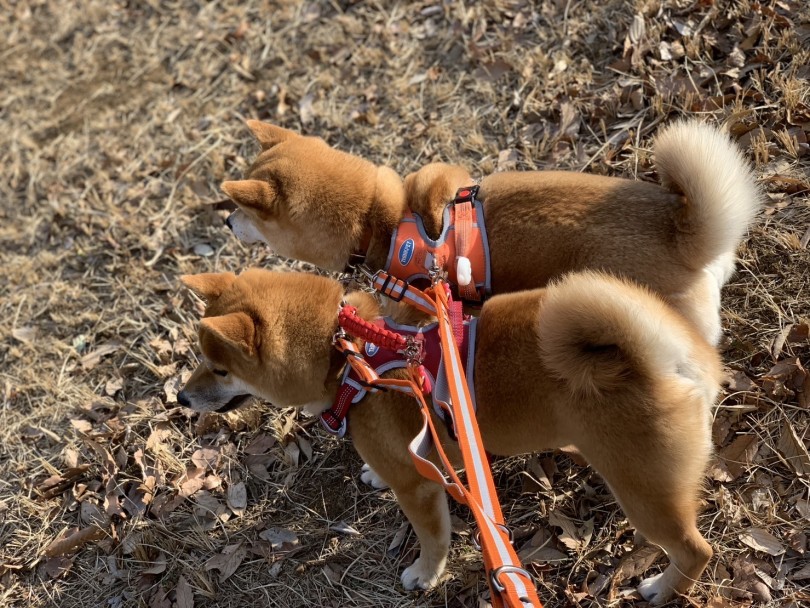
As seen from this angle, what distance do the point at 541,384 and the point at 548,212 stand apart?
3.60ft

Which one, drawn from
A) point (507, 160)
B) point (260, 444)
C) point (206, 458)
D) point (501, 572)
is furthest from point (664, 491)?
point (507, 160)

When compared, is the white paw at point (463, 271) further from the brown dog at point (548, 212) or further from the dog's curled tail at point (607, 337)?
the dog's curled tail at point (607, 337)

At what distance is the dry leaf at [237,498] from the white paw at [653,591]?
7.28 feet

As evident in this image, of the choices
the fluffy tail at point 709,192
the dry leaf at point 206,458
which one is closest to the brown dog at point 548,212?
the fluffy tail at point 709,192

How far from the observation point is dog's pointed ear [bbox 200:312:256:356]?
270 cm

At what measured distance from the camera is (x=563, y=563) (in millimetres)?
3041

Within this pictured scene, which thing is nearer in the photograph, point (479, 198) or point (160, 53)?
point (479, 198)

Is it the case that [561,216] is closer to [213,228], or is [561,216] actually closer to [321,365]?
[321,365]

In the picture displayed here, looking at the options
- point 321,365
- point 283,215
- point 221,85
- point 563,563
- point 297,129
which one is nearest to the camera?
point 321,365

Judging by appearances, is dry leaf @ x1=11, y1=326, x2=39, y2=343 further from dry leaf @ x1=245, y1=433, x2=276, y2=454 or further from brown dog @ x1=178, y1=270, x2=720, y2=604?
brown dog @ x1=178, y1=270, x2=720, y2=604

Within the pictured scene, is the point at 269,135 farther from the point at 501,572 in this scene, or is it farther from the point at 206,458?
the point at 501,572

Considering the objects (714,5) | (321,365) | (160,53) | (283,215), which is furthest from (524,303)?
(160,53)

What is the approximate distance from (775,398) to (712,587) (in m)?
→ 1.00

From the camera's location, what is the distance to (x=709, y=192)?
108 inches
